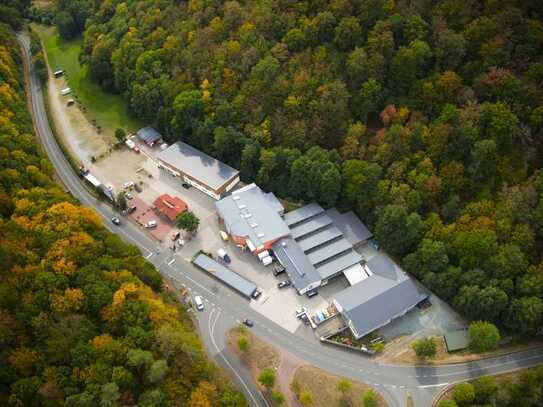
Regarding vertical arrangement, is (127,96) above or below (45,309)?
above

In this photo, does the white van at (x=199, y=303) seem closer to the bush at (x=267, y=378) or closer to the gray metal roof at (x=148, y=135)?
the bush at (x=267, y=378)

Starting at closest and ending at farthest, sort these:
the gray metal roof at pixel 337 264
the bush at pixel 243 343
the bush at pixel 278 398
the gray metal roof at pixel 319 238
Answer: the bush at pixel 278 398, the bush at pixel 243 343, the gray metal roof at pixel 337 264, the gray metal roof at pixel 319 238

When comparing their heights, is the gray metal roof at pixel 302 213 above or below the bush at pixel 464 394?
above

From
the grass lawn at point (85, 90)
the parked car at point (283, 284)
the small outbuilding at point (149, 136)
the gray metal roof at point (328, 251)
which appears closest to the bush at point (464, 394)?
the gray metal roof at point (328, 251)

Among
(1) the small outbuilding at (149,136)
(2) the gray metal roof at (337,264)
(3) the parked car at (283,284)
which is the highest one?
(1) the small outbuilding at (149,136)

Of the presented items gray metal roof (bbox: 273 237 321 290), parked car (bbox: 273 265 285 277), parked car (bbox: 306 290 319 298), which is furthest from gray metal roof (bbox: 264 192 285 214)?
parked car (bbox: 306 290 319 298)

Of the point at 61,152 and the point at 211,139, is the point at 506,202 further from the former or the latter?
the point at 61,152

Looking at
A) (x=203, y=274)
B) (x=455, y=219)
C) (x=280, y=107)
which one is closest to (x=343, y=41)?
(x=280, y=107)
